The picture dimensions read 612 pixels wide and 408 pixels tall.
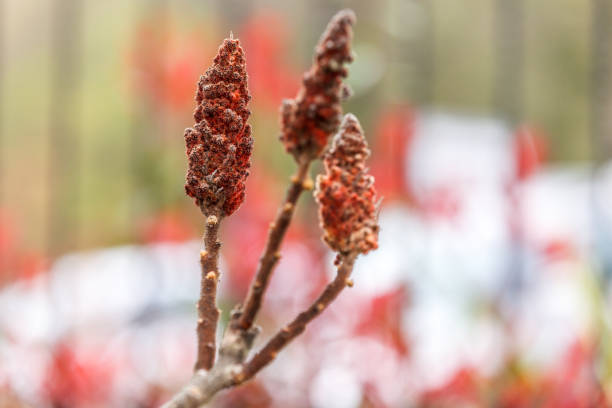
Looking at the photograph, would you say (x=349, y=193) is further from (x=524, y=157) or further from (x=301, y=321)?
(x=524, y=157)

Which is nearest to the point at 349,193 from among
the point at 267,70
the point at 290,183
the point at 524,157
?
the point at 290,183

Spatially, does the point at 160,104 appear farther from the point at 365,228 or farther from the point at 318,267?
the point at 365,228

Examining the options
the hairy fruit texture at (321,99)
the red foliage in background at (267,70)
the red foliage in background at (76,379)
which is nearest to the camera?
the hairy fruit texture at (321,99)

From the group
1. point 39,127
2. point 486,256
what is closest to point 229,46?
point 486,256

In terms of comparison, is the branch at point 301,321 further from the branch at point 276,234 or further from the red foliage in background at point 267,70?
the red foliage in background at point 267,70

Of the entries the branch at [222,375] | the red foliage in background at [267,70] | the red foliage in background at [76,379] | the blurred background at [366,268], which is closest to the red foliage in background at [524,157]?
the blurred background at [366,268]

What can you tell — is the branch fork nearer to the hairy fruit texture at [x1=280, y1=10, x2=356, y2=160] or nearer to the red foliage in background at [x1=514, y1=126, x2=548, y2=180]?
the hairy fruit texture at [x1=280, y1=10, x2=356, y2=160]
